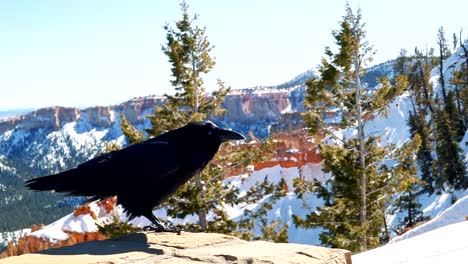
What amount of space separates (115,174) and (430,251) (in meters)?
3.20

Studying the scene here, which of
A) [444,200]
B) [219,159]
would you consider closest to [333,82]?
[219,159]

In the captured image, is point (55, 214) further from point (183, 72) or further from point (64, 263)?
point (64, 263)

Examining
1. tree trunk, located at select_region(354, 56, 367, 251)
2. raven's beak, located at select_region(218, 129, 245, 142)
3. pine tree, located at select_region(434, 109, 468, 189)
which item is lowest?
pine tree, located at select_region(434, 109, 468, 189)

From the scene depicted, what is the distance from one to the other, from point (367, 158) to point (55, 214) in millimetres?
143833

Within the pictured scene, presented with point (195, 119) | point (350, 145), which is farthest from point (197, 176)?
point (350, 145)

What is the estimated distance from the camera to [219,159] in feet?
53.0

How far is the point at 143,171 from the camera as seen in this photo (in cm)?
377

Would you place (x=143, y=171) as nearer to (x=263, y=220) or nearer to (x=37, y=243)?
(x=263, y=220)

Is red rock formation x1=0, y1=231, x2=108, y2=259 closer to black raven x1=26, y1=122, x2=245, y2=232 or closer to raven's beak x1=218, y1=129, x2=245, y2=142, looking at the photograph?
black raven x1=26, y1=122, x2=245, y2=232

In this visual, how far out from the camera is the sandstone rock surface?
3.13 metres

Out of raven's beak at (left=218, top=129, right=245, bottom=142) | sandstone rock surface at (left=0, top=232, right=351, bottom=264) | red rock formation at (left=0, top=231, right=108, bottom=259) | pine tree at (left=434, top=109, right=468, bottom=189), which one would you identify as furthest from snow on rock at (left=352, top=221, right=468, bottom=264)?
red rock formation at (left=0, top=231, right=108, bottom=259)

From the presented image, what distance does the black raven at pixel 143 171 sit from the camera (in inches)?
148

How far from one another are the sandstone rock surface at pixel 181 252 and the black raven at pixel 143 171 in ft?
1.16

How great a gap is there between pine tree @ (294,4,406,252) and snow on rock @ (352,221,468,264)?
8930mm
